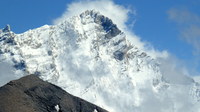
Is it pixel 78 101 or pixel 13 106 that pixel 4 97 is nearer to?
pixel 13 106

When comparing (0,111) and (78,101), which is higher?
(78,101)

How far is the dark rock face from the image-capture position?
168 metres

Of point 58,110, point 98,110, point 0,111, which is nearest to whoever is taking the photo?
point 0,111

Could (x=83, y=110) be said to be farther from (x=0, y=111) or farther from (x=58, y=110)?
(x=0, y=111)

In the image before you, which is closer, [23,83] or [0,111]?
[0,111]

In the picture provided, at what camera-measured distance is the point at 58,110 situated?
17325 centimetres

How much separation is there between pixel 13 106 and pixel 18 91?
7.96 meters

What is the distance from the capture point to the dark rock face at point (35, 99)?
167750 mm

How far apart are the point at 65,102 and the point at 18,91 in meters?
14.6

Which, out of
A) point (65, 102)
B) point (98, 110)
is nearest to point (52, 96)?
point (65, 102)

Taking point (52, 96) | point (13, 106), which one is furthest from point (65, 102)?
point (13, 106)

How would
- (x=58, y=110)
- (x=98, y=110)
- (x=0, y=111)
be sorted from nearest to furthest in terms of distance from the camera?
(x=0, y=111)
(x=58, y=110)
(x=98, y=110)

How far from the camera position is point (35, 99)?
173 m

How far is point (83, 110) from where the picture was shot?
18012 centimetres
